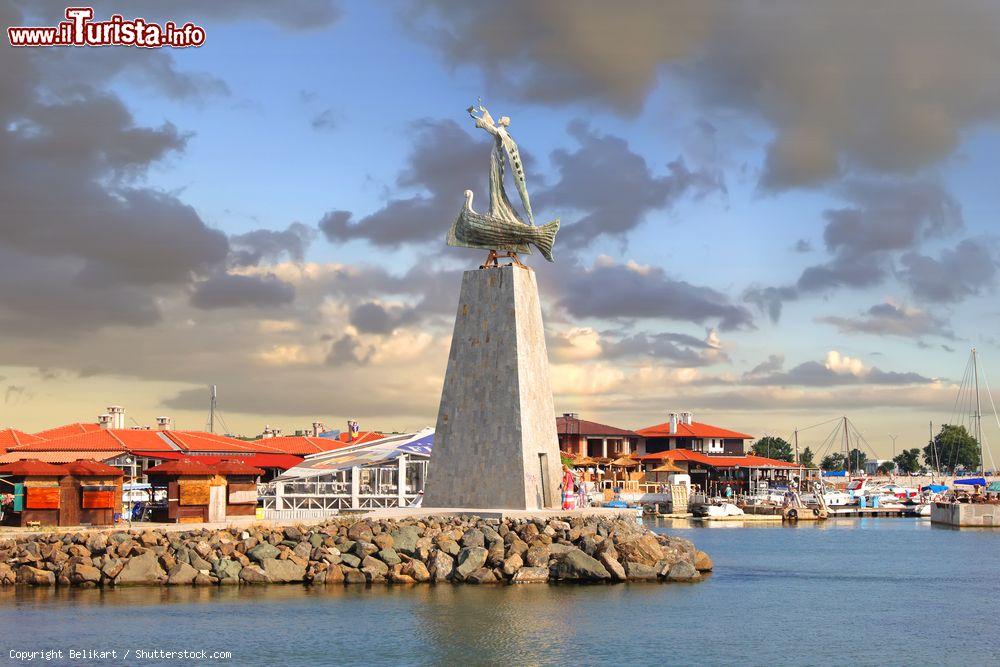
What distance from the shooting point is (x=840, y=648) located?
26.3 metres

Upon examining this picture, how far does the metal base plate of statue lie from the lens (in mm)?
37812

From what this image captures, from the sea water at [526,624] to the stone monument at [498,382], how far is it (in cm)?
567

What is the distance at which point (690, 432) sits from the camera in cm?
11469

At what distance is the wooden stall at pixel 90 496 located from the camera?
128ft

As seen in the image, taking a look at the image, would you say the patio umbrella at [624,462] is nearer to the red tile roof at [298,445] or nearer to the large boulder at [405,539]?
the red tile roof at [298,445]

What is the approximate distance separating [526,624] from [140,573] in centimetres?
1203

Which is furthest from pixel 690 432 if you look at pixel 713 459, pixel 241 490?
pixel 241 490

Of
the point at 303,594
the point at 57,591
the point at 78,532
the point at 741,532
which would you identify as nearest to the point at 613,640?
the point at 303,594

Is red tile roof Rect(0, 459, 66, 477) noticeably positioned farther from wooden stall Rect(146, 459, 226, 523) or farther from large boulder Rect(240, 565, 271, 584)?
large boulder Rect(240, 565, 271, 584)

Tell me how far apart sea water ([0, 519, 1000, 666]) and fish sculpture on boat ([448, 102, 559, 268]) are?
12117 mm

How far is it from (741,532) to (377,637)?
4632 cm

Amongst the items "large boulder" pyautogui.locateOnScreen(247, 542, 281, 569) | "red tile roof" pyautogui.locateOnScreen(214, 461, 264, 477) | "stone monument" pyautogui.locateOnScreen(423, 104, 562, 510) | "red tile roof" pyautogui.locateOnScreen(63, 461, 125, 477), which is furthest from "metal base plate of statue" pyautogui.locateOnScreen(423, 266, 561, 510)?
"red tile roof" pyautogui.locateOnScreen(63, 461, 125, 477)

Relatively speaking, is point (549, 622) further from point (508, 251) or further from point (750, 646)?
point (508, 251)

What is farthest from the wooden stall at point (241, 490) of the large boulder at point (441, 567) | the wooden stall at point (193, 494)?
the large boulder at point (441, 567)
